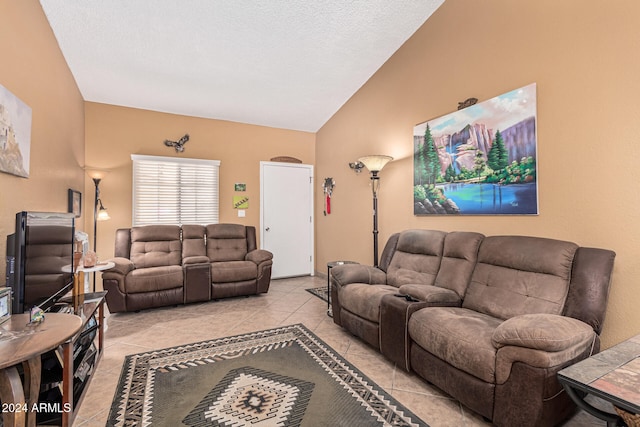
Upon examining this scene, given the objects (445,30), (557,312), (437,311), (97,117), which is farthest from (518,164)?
(97,117)

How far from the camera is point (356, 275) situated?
10.0 ft

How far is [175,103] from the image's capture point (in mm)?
4566

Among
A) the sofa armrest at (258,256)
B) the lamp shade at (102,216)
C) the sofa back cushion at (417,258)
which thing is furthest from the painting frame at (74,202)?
the sofa back cushion at (417,258)

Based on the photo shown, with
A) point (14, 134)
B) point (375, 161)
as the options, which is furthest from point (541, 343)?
point (14, 134)

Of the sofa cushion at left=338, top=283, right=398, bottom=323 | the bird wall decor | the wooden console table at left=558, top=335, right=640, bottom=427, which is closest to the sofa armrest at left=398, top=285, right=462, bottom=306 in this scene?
the sofa cushion at left=338, top=283, right=398, bottom=323

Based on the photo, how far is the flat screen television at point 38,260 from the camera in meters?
1.57

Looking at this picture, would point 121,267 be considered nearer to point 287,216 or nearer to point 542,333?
point 287,216

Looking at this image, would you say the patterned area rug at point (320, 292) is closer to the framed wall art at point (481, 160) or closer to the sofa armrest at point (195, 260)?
the sofa armrest at point (195, 260)

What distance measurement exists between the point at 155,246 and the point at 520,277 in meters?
4.27

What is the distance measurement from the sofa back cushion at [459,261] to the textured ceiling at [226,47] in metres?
2.43

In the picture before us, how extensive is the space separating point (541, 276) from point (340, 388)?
5.09 ft

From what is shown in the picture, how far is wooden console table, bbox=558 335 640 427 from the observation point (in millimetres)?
1054

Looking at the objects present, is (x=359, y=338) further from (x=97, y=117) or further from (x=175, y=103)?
(x=97, y=117)

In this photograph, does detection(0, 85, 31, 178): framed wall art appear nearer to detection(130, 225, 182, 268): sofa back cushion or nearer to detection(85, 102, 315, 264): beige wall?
detection(130, 225, 182, 268): sofa back cushion
